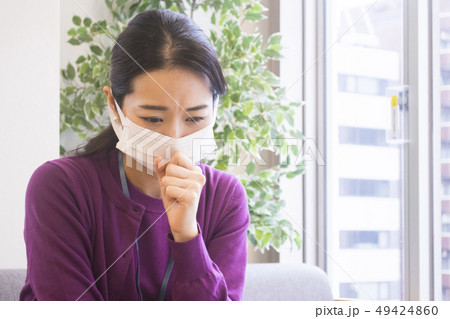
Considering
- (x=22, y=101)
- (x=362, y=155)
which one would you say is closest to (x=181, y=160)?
(x=22, y=101)

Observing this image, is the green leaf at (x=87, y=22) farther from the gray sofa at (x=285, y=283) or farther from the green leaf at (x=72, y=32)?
the gray sofa at (x=285, y=283)

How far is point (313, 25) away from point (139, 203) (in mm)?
763

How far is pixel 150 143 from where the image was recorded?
0.70m

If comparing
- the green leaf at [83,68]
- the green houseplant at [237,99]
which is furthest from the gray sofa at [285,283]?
the green leaf at [83,68]

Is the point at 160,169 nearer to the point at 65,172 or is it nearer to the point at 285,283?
the point at 65,172

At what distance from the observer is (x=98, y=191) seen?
0.70 m

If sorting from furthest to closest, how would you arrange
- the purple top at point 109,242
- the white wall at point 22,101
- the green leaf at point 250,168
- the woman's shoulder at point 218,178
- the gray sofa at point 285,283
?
the green leaf at point 250,168
the gray sofa at point 285,283
the white wall at point 22,101
the woman's shoulder at point 218,178
the purple top at point 109,242

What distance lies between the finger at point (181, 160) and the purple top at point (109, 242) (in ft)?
0.25

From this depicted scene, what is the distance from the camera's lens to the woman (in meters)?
0.67

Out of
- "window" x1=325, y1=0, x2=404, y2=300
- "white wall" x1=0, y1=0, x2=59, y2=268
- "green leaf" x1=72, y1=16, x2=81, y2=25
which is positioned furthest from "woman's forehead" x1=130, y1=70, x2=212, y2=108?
"window" x1=325, y1=0, x2=404, y2=300

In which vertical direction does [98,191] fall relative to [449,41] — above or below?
below

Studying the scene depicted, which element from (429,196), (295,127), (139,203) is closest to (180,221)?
(139,203)

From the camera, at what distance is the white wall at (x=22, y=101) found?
875 millimetres
